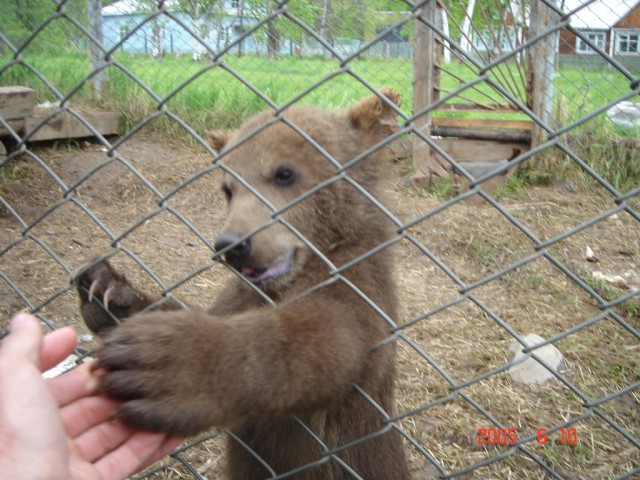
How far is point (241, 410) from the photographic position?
5.86 ft

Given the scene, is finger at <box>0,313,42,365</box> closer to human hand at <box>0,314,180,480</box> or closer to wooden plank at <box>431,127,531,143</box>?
human hand at <box>0,314,180,480</box>

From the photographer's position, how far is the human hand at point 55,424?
1.48 meters

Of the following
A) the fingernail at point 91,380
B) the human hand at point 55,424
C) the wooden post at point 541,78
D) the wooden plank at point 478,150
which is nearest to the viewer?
the human hand at point 55,424

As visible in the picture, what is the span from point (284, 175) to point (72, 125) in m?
5.60

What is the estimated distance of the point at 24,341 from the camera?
1.65 meters

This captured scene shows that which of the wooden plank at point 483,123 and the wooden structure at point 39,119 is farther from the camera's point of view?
the wooden plank at point 483,123

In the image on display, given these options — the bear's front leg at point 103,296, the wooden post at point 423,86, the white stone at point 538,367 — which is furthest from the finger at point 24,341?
the wooden post at point 423,86

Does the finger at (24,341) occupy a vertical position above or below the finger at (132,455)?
above

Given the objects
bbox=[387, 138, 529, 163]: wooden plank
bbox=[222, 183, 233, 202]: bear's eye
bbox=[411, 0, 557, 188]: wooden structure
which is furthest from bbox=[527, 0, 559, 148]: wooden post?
bbox=[222, 183, 233, 202]: bear's eye

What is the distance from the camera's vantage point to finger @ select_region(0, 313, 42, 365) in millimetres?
1622

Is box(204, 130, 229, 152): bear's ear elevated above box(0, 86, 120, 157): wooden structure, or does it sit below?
above

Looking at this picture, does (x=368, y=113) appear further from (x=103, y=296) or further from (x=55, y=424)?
(x=55, y=424)

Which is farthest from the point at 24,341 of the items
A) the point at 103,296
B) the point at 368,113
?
the point at 368,113

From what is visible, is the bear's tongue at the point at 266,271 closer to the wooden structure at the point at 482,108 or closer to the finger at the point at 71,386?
the finger at the point at 71,386
